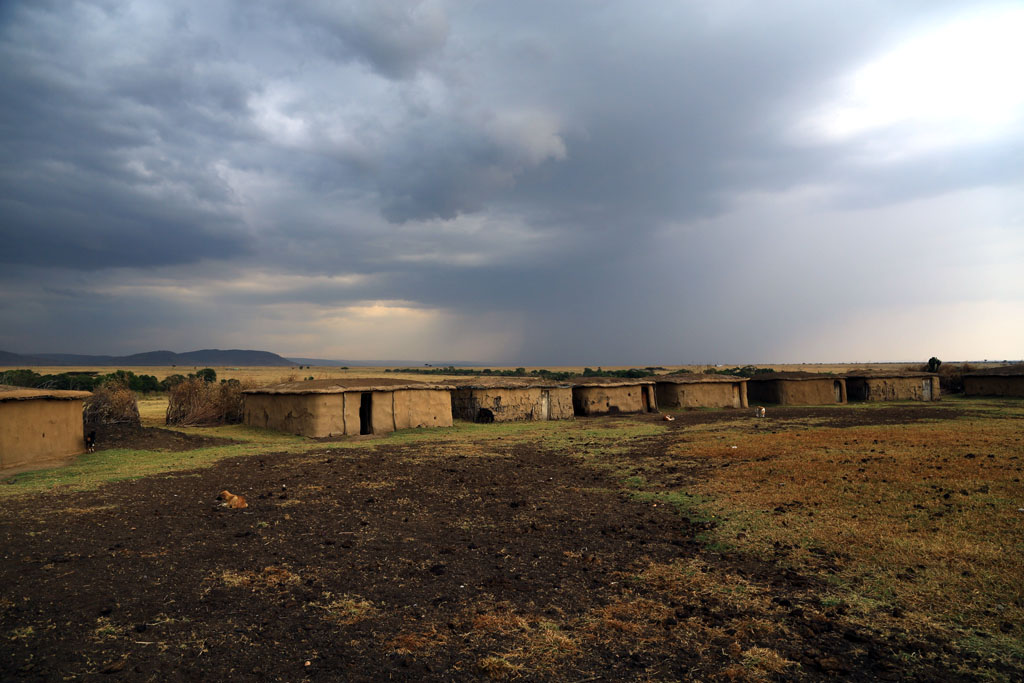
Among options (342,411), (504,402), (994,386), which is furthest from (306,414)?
(994,386)

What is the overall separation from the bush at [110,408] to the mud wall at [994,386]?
122ft

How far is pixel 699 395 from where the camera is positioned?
90.2ft

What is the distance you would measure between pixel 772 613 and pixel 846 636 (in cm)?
63

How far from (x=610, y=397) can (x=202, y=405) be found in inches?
674

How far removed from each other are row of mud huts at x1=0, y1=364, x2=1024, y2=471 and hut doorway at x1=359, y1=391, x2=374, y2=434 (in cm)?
4

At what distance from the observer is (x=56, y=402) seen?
1401 cm

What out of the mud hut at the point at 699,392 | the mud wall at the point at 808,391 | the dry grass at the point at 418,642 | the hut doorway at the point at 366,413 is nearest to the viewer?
the dry grass at the point at 418,642

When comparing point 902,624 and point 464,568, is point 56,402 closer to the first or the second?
point 464,568

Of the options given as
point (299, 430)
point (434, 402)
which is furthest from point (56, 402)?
point (434, 402)

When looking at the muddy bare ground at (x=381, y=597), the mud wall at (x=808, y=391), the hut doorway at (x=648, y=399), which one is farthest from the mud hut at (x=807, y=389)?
the muddy bare ground at (x=381, y=597)

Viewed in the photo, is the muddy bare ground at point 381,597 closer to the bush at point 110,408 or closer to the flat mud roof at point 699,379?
the bush at point 110,408

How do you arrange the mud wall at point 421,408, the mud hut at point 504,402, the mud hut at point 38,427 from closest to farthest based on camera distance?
the mud hut at point 38,427 → the mud wall at point 421,408 → the mud hut at point 504,402

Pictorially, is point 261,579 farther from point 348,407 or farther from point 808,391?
point 808,391

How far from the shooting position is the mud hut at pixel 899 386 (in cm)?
2923
